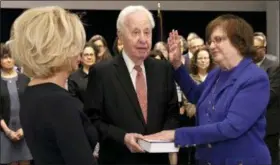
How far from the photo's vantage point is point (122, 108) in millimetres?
2266

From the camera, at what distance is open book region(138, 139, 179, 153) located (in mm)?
1840

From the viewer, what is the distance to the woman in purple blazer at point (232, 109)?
1.90 m

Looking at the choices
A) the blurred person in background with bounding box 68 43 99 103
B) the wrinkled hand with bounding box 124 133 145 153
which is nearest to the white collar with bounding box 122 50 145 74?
the wrinkled hand with bounding box 124 133 145 153

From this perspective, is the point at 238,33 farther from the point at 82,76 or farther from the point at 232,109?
the point at 82,76

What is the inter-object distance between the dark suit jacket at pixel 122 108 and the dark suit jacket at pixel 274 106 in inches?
42.3

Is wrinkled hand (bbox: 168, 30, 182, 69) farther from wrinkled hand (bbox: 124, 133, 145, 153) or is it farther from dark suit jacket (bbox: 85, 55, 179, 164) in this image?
wrinkled hand (bbox: 124, 133, 145, 153)

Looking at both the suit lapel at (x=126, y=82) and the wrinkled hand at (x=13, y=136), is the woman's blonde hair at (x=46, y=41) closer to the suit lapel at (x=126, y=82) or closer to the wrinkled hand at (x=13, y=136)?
the suit lapel at (x=126, y=82)

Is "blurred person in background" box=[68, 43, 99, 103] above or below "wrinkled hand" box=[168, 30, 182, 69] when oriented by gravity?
below

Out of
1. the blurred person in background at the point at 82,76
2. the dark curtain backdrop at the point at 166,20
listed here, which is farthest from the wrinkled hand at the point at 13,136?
the dark curtain backdrop at the point at 166,20

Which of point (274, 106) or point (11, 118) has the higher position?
point (274, 106)

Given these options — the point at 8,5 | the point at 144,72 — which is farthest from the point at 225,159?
the point at 8,5

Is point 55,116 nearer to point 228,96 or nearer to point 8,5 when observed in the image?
point 228,96

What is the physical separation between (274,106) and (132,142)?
1520 mm

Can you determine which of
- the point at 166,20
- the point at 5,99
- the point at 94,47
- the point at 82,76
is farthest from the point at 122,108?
the point at 166,20
